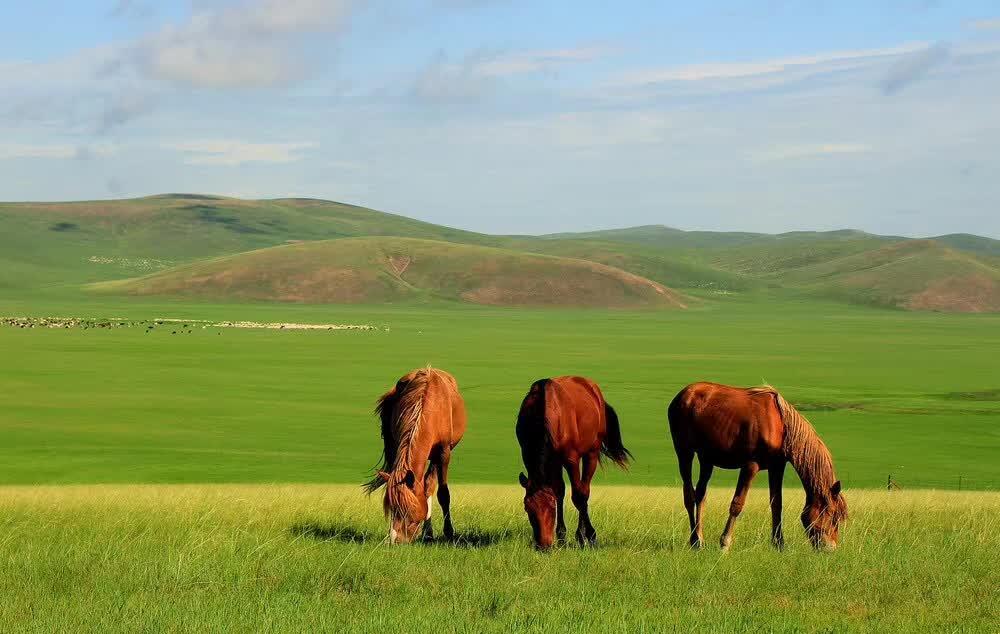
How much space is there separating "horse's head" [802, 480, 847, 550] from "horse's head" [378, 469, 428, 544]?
13.9ft

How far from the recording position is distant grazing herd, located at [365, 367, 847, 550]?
39.7 feet

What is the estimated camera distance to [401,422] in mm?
12836

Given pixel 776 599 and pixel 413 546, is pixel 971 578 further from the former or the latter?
pixel 413 546

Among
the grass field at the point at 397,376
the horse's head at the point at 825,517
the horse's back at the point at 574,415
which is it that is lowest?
the grass field at the point at 397,376

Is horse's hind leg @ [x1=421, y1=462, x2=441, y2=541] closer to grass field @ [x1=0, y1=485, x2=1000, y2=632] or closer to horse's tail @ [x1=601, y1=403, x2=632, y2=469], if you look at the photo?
grass field @ [x1=0, y1=485, x2=1000, y2=632]

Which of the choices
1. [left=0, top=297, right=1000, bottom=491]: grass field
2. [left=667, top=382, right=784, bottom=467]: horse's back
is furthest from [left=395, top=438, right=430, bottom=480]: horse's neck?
[left=0, top=297, right=1000, bottom=491]: grass field

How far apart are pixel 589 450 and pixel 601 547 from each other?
1227mm

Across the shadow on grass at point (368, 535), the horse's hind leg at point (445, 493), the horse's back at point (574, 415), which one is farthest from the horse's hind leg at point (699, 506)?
the horse's hind leg at point (445, 493)

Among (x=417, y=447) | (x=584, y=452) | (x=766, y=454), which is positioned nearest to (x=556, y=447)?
(x=584, y=452)

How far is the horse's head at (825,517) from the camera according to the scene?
40.6 ft

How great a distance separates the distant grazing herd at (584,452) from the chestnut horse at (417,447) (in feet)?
0.04

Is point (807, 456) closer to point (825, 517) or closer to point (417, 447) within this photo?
point (825, 517)

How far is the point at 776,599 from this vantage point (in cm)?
1005

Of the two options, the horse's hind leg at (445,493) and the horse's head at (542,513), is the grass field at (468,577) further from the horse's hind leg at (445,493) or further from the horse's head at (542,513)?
the horse's hind leg at (445,493)
